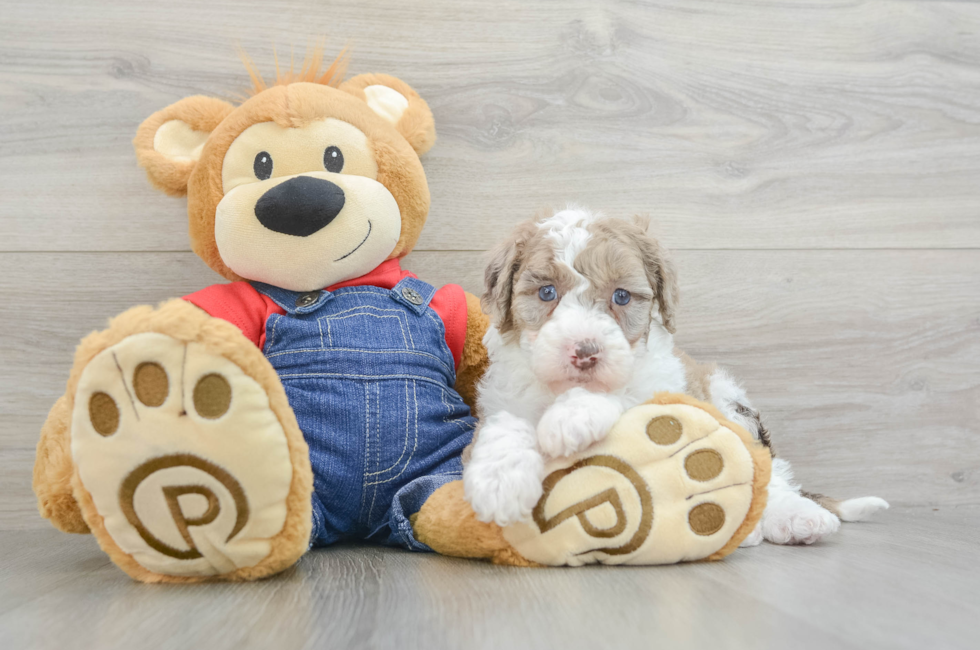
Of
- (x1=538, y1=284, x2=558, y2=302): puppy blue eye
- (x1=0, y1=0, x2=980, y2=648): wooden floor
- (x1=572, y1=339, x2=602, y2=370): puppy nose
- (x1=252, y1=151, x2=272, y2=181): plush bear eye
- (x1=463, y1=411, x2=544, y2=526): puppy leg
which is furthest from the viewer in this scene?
(x1=0, y1=0, x2=980, y2=648): wooden floor

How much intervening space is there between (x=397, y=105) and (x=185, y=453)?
1.04 meters

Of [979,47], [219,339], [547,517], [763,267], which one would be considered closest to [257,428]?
[219,339]

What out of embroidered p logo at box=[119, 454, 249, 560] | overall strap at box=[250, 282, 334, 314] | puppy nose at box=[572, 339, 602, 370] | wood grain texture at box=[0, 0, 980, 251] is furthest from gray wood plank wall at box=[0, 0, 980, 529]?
embroidered p logo at box=[119, 454, 249, 560]

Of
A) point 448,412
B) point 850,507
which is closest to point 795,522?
point 850,507

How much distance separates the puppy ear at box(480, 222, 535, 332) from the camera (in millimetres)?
1406

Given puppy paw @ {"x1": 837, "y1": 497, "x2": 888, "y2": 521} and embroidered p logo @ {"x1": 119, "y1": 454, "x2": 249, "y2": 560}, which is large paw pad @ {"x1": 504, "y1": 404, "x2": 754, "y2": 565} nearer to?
embroidered p logo @ {"x1": 119, "y1": 454, "x2": 249, "y2": 560}

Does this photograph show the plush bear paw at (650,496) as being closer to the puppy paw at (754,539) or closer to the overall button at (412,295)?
the puppy paw at (754,539)

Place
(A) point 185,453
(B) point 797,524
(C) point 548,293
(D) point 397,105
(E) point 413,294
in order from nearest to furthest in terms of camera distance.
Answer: (A) point 185,453 → (C) point 548,293 → (B) point 797,524 → (E) point 413,294 → (D) point 397,105

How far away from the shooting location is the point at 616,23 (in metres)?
1.95

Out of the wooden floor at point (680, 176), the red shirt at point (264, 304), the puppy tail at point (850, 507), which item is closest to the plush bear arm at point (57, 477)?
the wooden floor at point (680, 176)

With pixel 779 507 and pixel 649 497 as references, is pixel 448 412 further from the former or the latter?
pixel 779 507

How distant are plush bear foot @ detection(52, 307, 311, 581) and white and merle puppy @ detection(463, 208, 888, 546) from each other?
0.33 meters

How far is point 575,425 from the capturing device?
3.74ft

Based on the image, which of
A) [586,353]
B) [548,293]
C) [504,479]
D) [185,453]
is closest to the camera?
[185,453]
